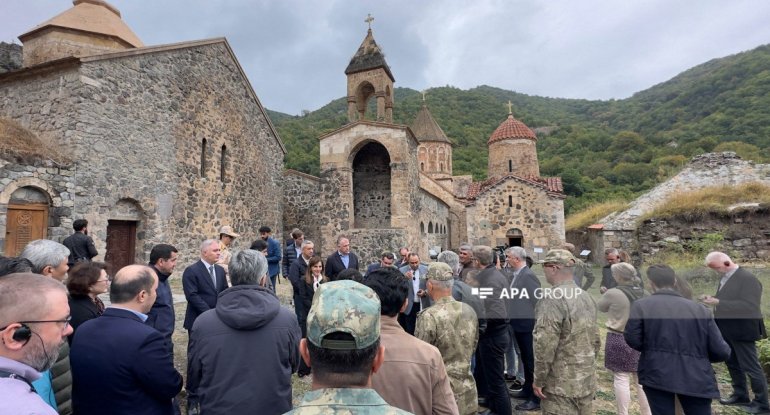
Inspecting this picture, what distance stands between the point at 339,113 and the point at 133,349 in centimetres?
4928

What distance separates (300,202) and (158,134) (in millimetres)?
6014

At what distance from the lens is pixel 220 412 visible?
199cm

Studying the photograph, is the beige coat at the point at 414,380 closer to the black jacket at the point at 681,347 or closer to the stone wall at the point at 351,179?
the black jacket at the point at 681,347

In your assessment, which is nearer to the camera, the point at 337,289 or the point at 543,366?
the point at 337,289

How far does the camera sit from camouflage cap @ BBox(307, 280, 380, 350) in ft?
3.55

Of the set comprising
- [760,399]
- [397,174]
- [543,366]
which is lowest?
[760,399]

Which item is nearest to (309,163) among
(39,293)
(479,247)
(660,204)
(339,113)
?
(339,113)

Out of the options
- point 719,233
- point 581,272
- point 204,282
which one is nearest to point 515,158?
point 719,233

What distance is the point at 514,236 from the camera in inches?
677

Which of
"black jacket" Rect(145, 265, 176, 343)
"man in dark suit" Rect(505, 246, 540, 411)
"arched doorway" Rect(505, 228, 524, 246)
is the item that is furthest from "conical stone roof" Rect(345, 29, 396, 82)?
"black jacket" Rect(145, 265, 176, 343)

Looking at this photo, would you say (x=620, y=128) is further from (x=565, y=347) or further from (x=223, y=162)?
(x=565, y=347)

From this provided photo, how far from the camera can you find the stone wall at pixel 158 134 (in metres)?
8.12

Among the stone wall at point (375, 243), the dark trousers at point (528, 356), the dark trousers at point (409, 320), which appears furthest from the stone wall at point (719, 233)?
the dark trousers at point (409, 320)

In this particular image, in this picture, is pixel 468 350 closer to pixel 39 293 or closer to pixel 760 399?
pixel 39 293
